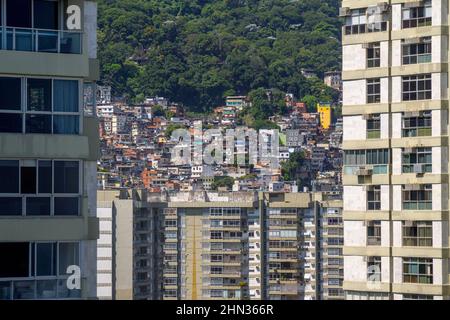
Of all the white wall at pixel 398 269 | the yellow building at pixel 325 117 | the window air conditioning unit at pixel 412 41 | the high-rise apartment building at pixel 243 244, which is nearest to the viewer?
the white wall at pixel 398 269

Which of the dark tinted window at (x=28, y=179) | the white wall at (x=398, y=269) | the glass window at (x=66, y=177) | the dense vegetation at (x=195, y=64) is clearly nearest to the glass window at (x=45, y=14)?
the glass window at (x=66, y=177)

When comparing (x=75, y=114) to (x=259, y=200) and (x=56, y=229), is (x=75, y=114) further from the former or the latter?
(x=259, y=200)

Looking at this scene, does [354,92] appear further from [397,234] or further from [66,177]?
[66,177]

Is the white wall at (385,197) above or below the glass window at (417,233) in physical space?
above

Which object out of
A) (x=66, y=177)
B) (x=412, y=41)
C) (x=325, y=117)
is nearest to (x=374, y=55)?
(x=412, y=41)

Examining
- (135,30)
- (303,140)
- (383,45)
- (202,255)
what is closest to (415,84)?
(383,45)

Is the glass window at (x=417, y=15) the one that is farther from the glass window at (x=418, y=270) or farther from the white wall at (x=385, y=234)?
the glass window at (x=418, y=270)
